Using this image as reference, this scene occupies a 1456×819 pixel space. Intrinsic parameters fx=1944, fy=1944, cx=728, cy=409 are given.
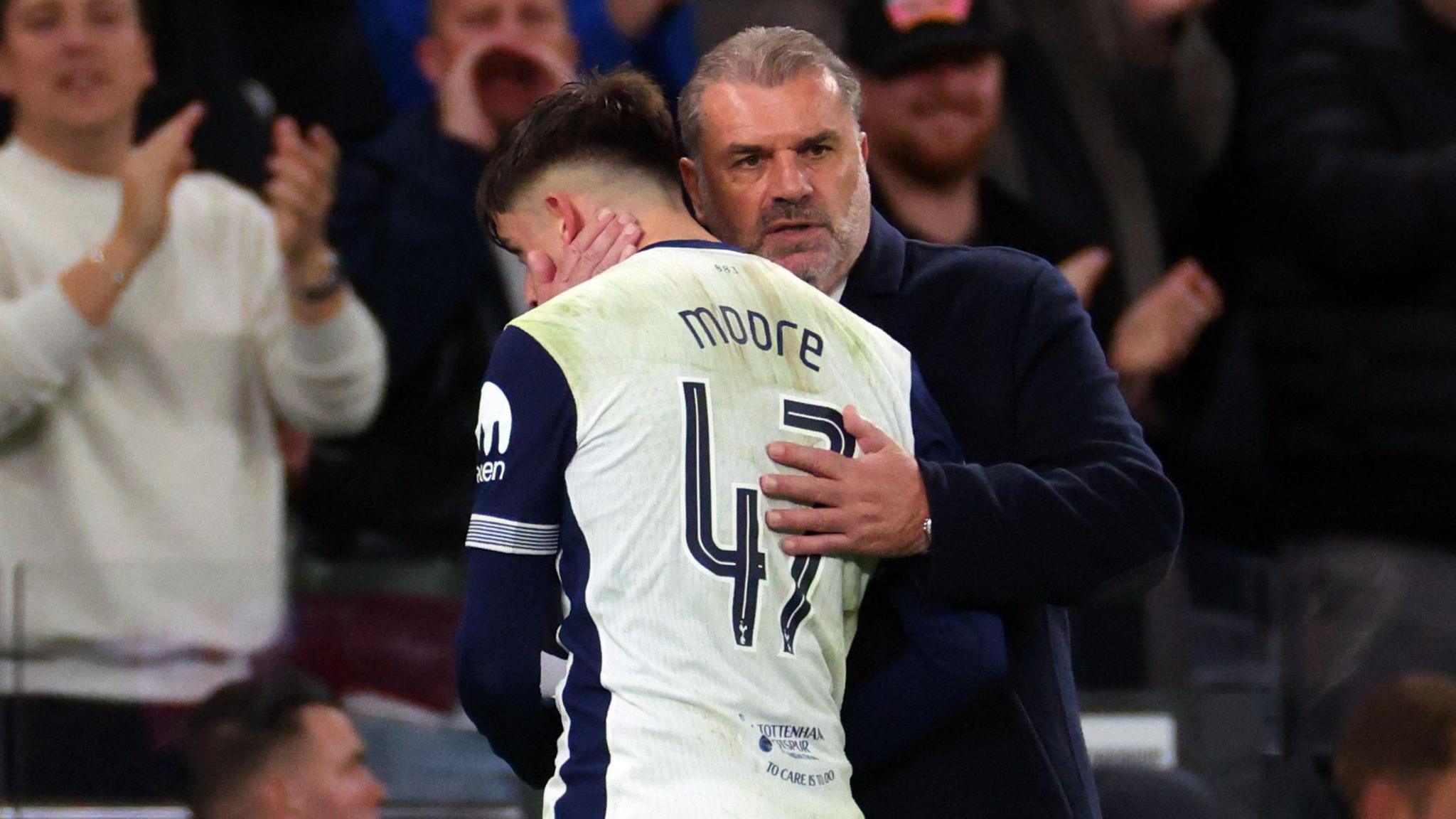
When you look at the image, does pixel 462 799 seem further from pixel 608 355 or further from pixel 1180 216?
pixel 1180 216

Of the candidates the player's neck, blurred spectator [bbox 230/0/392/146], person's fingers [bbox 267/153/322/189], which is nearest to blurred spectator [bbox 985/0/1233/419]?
blurred spectator [bbox 230/0/392/146]

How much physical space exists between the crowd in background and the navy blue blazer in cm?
159

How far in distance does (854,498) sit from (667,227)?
14.1 inches

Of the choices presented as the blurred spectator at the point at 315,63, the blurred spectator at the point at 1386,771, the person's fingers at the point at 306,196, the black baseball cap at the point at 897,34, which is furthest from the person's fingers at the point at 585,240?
the black baseball cap at the point at 897,34

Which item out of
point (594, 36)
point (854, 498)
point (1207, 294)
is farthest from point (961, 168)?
point (854, 498)

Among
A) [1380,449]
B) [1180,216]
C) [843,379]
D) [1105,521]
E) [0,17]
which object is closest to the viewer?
[843,379]

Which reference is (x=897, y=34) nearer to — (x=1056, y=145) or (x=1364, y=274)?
(x=1056, y=145)

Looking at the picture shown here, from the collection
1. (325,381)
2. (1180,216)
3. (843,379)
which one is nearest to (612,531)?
(843,379)

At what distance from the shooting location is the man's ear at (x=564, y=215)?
6.77 ft

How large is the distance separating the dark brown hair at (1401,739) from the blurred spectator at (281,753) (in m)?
1.90

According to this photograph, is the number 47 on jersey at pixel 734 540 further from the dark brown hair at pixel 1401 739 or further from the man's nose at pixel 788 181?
the dark brown hair at pixel 1401 739

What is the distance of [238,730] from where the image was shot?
3674 mm

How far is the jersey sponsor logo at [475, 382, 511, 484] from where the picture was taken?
1.88m

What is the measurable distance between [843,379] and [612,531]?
12.3 inches
